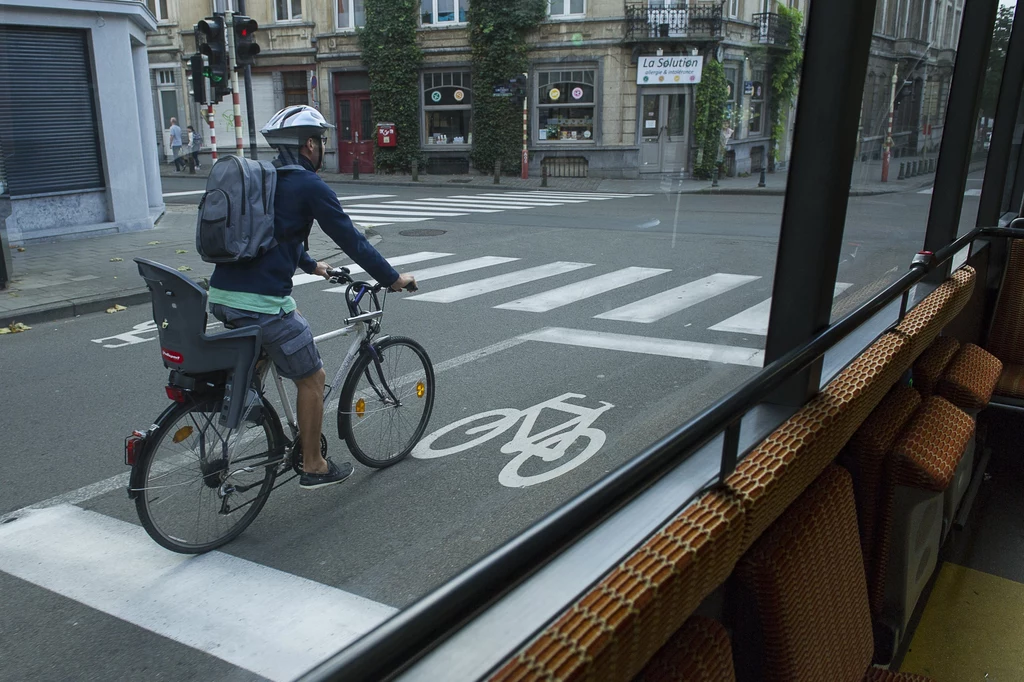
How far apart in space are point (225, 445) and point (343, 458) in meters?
0.82

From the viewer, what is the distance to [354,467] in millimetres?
3957

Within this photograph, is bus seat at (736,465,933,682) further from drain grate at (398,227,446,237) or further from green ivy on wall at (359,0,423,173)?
drain grate at (398,227,446,237)

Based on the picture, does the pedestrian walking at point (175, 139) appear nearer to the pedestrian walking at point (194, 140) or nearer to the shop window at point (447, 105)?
the pedestrian walking at point (194, 140)

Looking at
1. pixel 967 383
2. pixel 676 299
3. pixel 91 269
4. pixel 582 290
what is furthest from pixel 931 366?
pixel 91 269

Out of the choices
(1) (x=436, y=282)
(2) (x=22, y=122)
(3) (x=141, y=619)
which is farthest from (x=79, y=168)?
(3) (x=141, y=619)

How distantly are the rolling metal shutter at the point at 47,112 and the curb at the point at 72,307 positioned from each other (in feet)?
13.1

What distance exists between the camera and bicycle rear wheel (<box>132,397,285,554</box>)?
9.94ft

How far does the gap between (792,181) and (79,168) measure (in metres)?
11.5

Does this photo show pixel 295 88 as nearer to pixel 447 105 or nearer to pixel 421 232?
pixel 447 105

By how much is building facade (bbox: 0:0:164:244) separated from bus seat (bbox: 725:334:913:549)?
10.1 m

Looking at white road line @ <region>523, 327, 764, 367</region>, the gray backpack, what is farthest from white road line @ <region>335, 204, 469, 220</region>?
the gray backpack

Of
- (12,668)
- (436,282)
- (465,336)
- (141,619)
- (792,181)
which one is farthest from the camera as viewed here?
(436,282)

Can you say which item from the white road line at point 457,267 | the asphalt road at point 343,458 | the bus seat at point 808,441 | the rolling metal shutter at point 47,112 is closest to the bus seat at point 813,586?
the bus seat at point 808,441

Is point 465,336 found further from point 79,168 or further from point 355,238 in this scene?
point 79,168
